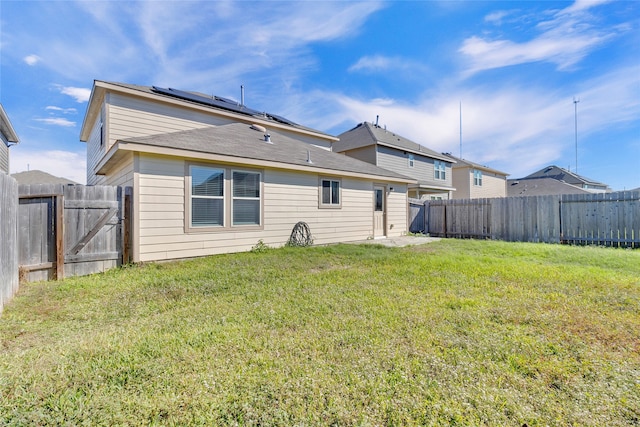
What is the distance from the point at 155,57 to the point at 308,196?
7841 millimetres

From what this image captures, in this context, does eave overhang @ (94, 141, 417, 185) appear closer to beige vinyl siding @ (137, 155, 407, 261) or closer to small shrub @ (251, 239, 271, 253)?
beige vinyl siding @ (137, 155, 407, 261)

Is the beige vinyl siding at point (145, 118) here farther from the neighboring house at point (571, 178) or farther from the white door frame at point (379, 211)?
the neighboring house at point (571, 178)

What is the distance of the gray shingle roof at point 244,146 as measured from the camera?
661 cm

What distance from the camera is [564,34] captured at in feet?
28.7

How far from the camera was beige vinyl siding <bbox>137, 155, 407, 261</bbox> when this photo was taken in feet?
20.0

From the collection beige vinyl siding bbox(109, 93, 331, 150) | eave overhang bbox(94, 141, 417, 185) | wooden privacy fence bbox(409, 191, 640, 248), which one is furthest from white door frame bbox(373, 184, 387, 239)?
beige vinyl siding bbox(109, 93, 331, 150)

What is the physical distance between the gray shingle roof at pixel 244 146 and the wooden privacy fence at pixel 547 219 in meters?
3.44

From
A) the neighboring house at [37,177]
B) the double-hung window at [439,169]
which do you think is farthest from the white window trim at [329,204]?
the neighboring house at [37,177]

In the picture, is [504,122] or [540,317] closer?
[540,317]

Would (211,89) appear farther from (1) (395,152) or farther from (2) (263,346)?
(2) (263,346)

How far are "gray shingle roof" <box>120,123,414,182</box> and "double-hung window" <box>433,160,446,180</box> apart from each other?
36.1ft

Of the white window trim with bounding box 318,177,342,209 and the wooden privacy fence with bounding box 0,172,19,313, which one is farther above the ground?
the white window trim with bounding box 318,177,342,209

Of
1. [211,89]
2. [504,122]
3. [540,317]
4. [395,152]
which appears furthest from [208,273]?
[504,122]

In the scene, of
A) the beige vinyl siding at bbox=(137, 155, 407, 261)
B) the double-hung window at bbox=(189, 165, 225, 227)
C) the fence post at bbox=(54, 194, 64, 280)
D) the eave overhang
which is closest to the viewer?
the fence post at bbox=(54, 194, 64, 280)
